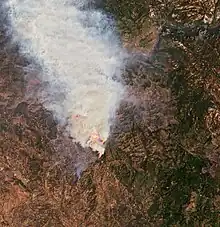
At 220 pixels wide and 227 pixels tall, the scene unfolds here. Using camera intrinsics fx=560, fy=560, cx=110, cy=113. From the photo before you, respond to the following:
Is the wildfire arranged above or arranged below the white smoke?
below

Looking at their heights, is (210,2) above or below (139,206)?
above

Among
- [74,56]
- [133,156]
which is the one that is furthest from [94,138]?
[74,56]

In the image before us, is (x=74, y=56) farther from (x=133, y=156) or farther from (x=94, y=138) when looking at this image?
(x=133, y=156)

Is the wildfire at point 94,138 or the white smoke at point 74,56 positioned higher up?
the white smoke at point 74,56

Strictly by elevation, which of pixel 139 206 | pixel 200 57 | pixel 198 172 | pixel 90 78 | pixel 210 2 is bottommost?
pixel 139 206

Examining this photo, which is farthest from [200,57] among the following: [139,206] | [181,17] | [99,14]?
[139,206]

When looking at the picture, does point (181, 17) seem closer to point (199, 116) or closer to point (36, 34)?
point (199, 116)
